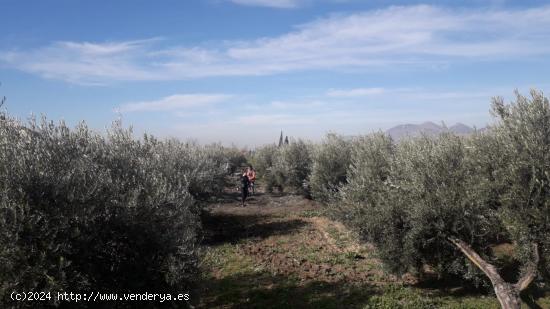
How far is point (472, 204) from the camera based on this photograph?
9.09 metres

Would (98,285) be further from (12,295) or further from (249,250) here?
(249,250)

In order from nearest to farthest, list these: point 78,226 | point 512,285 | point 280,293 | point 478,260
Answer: point 78,226 < point 512,285 < point 478,260 < point 280,293

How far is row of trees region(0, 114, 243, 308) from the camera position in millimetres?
5305

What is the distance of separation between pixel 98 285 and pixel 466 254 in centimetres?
787

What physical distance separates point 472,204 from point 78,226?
325 inches

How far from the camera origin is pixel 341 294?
10.1 meters

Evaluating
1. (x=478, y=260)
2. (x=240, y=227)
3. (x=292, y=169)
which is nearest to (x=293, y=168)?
(x=292, y=169)

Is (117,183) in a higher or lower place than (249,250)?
higher

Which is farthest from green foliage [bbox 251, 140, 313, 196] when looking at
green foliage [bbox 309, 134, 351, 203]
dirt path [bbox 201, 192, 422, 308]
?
dirt path [bbox 201, 192, 422, 308]

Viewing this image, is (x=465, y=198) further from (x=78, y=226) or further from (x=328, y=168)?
(x=328, y=168)

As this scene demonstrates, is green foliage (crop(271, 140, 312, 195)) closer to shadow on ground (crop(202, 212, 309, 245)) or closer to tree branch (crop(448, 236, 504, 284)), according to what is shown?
shadow on ground (crop(202, 212, 309, 245))

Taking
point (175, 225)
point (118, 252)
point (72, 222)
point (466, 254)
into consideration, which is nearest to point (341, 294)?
point (466, 254)

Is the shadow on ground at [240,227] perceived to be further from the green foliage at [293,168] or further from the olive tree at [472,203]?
the green foliage at [293,168]

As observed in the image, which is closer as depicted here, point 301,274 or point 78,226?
point 78,226
